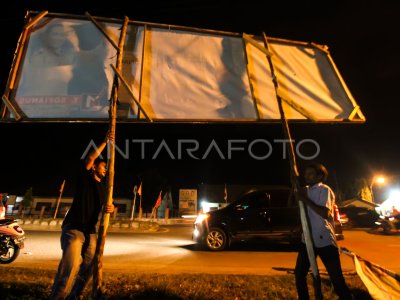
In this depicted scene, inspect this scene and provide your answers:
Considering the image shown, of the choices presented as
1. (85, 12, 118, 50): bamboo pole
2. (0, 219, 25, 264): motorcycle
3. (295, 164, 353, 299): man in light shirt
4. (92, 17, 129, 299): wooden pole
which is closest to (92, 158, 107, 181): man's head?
(92, 17, 129, 299): wooden pole

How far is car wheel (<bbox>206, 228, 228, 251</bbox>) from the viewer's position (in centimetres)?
1005

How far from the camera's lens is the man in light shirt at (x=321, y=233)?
3561 mm

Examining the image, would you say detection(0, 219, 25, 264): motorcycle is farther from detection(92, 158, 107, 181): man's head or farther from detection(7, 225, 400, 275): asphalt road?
detection(92, 158, 107, 181): man's head

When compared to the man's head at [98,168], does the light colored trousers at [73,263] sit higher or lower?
lower

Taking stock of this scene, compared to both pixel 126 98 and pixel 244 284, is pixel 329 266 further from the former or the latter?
pixel 126 98

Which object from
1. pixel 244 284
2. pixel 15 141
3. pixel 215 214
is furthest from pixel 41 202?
pixel 244 284

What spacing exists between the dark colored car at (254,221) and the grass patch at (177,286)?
13.8 feet

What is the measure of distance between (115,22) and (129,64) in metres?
0.63

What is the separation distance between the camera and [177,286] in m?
5.00

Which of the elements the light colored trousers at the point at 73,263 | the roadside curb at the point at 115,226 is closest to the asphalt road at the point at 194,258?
the light colored trousers at the point at 73,263

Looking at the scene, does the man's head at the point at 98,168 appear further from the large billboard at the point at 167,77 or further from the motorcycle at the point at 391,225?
the motorcycle at the point at 391,225

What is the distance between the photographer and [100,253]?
3.80m

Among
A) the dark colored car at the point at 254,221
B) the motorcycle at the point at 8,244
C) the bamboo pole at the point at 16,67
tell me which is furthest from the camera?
the dark colored car at the point at 254,221

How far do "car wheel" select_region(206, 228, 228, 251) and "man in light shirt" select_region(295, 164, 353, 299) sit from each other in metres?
6.31
